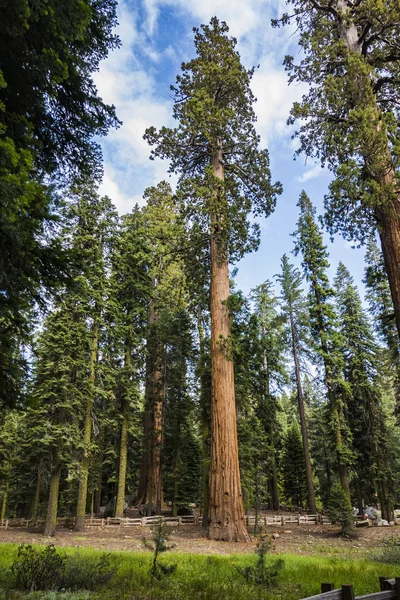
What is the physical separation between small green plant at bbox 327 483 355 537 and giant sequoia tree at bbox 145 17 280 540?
671 centimetres

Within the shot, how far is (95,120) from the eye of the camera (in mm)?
7105

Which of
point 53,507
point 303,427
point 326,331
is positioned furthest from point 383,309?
point 53,507

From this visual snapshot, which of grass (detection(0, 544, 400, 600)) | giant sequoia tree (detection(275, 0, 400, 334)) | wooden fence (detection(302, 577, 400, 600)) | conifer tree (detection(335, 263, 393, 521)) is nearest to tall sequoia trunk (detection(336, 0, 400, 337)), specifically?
giant sequoia tree (detection(275, 0, 400, 334))

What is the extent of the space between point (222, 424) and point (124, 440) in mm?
9994

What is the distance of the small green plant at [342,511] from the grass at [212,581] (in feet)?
26.5

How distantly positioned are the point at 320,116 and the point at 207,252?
6.05m

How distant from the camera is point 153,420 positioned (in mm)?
21625

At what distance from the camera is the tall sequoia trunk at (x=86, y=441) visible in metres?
16.2

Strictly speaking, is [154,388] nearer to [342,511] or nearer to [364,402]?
[342,511]

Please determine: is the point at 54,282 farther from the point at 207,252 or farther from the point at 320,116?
the point at 207,252

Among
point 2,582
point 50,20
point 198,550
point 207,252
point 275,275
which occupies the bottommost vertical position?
point 198,550

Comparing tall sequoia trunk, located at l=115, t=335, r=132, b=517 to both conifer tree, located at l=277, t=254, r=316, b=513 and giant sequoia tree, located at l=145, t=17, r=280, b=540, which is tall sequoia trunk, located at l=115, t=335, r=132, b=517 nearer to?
giant sequoia tree, located at l=145, t=17, r=280, b=540

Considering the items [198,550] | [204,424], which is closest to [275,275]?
[204,424]

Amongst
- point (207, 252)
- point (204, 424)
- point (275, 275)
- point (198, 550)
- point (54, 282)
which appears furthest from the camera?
point (275, 275)
